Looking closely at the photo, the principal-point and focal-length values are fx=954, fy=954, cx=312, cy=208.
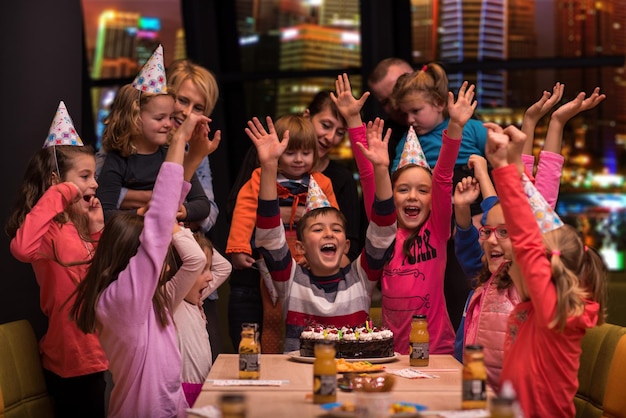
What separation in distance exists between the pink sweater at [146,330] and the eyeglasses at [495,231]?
4.26ft

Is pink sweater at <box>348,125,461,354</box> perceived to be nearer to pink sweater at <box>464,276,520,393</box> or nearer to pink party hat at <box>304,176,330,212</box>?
pink party hat at <box>304,176,330,212</box>

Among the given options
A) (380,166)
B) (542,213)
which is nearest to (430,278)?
(380,166)

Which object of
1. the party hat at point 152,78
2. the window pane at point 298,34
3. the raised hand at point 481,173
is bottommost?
the raised hand at point 481,173

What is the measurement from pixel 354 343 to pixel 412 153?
52.6 inches

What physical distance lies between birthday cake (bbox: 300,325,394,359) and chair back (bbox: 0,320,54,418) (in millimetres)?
1314

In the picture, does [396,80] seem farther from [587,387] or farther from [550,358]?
[550,358]

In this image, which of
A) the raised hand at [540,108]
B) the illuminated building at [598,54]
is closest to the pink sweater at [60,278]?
the raised hand at [540,108]

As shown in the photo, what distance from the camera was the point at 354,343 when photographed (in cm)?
377

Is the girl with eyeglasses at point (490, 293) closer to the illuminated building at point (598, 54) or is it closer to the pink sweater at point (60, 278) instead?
the pink sweater at point (60, 278)

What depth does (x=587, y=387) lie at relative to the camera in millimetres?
4098

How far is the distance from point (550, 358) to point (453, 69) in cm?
384

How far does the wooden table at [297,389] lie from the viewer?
2.91 meters

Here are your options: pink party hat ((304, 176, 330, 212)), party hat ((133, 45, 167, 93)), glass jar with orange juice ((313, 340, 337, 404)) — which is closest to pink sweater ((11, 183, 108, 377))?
party hat ((133, 45, 167, 93))

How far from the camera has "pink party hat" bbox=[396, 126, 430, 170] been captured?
4.77 m
